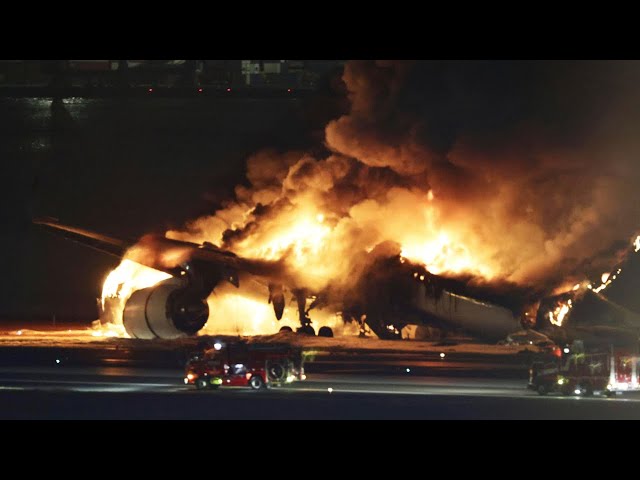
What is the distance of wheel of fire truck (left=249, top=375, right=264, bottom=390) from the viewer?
30562mm

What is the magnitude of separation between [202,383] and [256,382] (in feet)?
4.83

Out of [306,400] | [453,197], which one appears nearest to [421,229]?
[453,197]

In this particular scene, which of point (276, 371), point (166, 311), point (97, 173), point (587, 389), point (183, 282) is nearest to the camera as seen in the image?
point (587, 389)

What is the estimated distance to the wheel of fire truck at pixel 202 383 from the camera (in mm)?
30312

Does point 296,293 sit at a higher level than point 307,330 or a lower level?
higher

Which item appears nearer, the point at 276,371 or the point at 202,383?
the point at 202,383

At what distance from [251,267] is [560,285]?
11.5 meters

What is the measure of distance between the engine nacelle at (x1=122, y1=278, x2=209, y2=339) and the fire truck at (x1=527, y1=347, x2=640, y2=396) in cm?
1573

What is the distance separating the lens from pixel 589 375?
29375 millimetres

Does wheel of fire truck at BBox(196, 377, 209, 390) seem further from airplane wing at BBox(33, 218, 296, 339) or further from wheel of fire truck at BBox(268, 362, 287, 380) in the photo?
airplane wing at BBox(33, 218, 296, 339)

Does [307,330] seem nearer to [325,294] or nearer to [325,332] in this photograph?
[325,332]

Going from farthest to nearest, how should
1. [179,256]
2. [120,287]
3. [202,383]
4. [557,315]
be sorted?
[120,287], [179,256], [557,315], [202,383]

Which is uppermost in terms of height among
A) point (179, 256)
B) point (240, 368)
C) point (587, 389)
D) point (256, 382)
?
point (179, 256)
